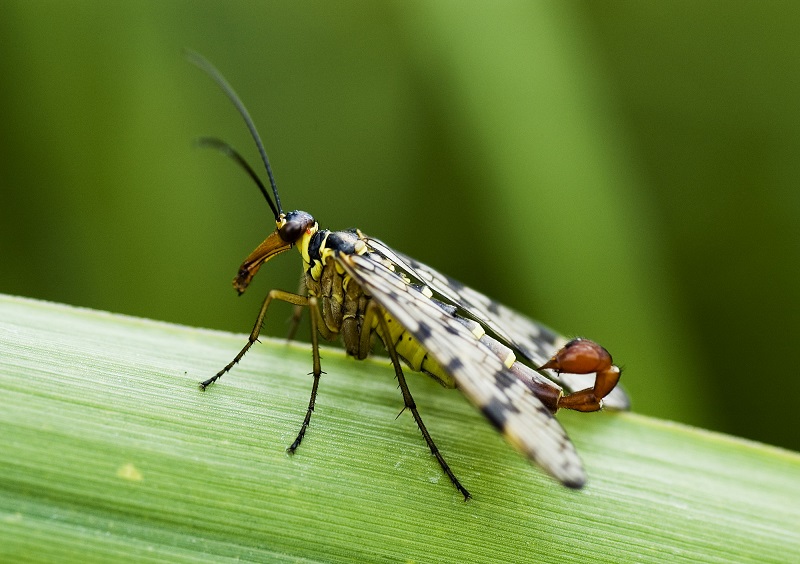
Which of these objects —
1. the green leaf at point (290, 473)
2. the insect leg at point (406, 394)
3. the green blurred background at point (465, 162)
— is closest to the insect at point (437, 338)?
the insect leg at point (406, 394)

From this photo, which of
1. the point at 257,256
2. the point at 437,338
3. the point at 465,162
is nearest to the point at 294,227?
the point at 257,256

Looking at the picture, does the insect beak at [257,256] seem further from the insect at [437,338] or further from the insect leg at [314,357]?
the insect leg at [314,357]

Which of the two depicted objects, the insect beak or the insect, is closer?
the insect

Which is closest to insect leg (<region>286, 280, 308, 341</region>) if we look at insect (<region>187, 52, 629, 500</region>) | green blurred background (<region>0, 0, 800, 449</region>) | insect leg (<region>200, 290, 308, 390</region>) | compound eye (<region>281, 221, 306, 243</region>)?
insect (<region>187, 52, 629, 500</region>)

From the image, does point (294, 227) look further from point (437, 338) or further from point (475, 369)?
point (475, 369)

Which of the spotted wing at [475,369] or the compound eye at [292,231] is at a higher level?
the compound eye at [292,231]

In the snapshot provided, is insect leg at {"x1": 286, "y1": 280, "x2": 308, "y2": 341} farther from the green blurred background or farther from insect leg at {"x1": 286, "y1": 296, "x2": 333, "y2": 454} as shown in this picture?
the green blurred background
